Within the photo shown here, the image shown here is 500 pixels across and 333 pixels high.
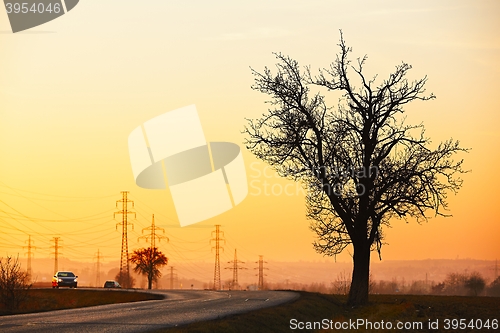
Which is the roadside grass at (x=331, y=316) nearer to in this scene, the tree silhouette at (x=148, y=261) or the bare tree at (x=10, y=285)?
the bare tree at (x=10, y=285)

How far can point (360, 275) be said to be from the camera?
43.2 metres

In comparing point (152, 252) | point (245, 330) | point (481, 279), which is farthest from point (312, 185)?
point (481, 279)

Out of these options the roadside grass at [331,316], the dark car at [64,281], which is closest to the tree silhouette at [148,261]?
the dark car at [64,281]

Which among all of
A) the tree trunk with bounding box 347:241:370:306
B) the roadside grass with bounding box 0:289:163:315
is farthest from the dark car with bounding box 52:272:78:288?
the tree trunk with bounding box 347:241:370:306

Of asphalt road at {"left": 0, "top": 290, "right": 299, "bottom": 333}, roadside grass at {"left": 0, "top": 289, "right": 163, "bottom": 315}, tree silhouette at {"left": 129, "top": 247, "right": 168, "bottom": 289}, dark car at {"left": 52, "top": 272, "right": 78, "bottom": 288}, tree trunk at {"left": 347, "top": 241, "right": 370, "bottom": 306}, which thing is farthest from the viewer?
tree silhouette at {"left": 129, "top": 247, "right": 168, "bottom": 289}

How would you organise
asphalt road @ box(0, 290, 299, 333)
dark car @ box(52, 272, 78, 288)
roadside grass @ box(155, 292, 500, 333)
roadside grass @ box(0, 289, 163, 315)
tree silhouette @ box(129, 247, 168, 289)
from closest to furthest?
asphalt road @ box(0, 290, 299, 333)
roadside grass @ box(155, 292, 500, 333)
roadside grass @ box(0, 289, 163, 315)
dark car @ box(52, 272, 78, 288)
tree silhouette @ box(129, 247, 168, 289)

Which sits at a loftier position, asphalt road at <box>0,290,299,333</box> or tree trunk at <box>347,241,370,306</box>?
tree trunk at <box>347,241,370,306</box>

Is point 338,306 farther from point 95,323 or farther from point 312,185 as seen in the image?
point 95,323

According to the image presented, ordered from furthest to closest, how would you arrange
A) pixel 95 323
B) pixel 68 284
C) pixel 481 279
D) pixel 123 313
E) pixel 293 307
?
pixel 481 279
pixel 68 284
pixel 293 307
pixel 123 313
pixel 95 323

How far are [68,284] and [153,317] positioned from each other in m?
50.7

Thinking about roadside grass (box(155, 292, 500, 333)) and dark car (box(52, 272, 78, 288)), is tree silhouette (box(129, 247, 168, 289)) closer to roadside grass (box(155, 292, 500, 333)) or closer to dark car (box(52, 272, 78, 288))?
dark car (box(52, 272, 78, 288))

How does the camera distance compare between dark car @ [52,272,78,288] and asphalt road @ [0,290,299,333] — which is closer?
asphalt road @ [0,290,299,333]

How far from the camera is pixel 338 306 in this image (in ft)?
140

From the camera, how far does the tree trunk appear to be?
43.0 m
